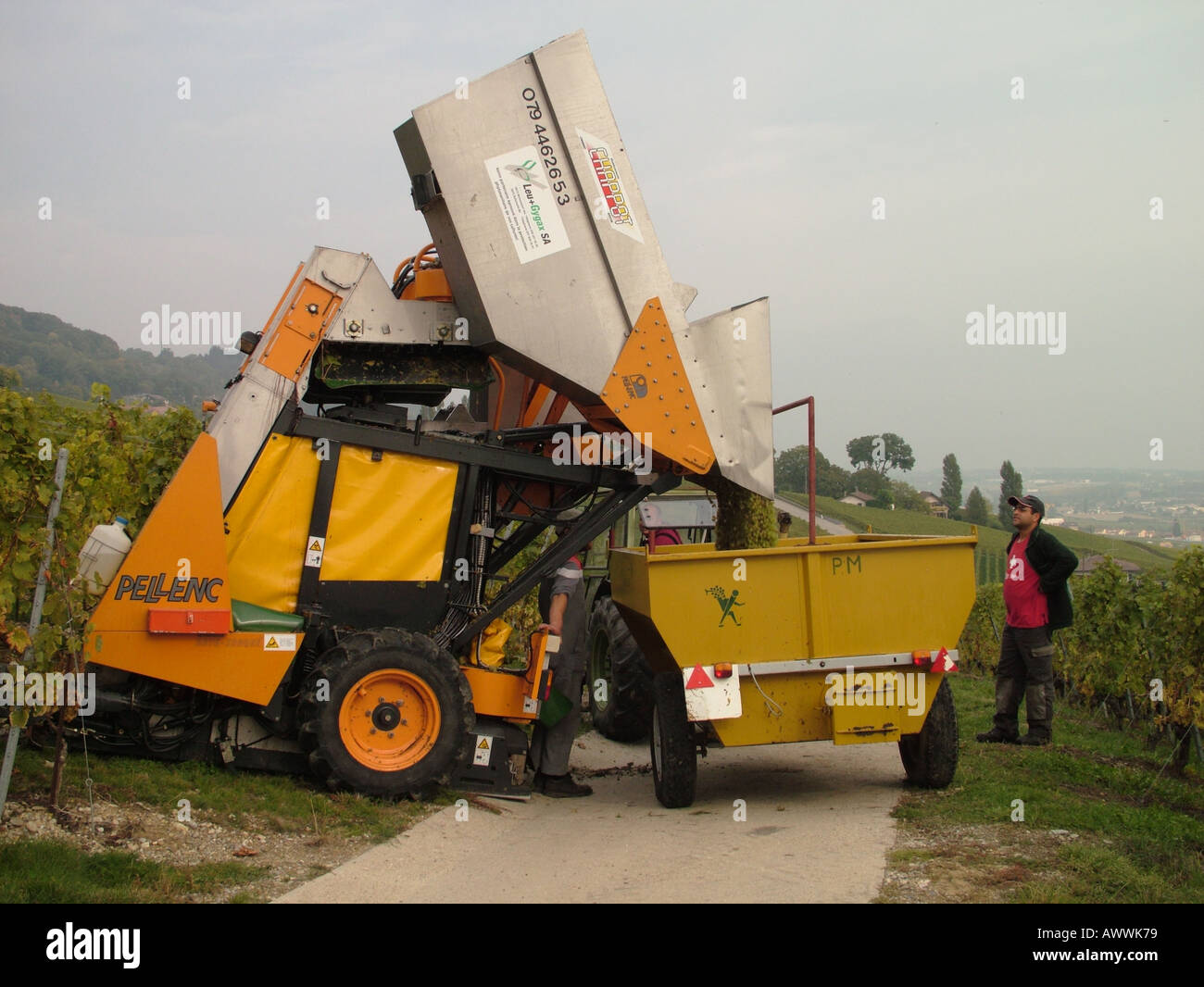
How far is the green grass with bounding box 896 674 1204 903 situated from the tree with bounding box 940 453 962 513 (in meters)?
66.1

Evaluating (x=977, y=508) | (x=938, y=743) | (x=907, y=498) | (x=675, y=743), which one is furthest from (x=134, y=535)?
(x=977, y=508)

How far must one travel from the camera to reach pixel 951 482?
74250mm

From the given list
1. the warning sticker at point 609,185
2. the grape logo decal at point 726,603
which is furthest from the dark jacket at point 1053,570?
the warning sticker at point 609,185

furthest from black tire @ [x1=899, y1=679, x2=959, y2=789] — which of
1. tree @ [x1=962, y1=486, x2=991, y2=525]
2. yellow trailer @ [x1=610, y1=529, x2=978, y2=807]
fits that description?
tree @ [x1=962, y1=486, x2=991, y2=525]

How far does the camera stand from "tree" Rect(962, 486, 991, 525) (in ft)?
205

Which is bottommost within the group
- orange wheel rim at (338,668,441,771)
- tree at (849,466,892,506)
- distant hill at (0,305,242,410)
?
orange wheel rim at (338,668,441,771)

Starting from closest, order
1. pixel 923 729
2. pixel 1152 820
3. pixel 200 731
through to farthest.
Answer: pixel 1152 820 → pixel 200 731 → pixel 923 729

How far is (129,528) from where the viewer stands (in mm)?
6629

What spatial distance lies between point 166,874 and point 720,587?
3.30m

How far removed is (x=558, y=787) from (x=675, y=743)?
1089 mm

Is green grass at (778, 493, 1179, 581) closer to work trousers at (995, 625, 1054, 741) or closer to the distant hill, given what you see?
work trousers at (995, 625, 1054, 741)

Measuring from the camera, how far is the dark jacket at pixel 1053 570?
26.0 feet
